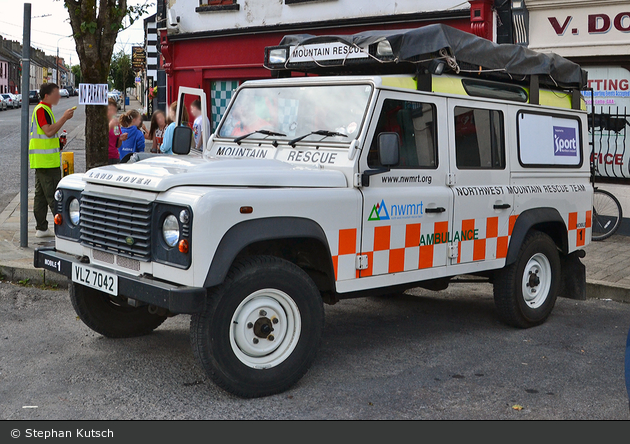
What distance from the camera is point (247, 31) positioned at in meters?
16.1

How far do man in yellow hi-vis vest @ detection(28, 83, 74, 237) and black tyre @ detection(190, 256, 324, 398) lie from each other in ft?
17.3

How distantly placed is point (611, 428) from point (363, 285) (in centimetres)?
174

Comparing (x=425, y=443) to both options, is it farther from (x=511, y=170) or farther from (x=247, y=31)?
(x=247, y=31)

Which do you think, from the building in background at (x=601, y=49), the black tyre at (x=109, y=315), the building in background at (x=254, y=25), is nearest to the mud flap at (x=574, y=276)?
the black tyre at (x=109, y=315)

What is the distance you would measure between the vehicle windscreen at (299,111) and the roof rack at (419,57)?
13.4 inches

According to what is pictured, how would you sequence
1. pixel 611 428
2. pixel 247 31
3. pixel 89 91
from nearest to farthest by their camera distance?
pixel 611 428, pixel 89 91, pixel 247 31

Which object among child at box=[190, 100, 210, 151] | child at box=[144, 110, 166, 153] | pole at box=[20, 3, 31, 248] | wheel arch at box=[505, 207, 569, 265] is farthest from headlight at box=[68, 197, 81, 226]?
child at box=[144, 110, 166, 153]

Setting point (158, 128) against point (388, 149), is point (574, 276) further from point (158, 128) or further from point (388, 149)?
point (158, 128)

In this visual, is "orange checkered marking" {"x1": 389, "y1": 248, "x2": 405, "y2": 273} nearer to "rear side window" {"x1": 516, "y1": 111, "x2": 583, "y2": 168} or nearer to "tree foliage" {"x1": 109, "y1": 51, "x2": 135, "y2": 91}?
"rear side window" {"x1": 516, "y1": 111, "x2": 583, "y2": 168}

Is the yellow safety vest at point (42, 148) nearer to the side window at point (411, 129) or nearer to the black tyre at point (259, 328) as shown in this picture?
the side window at point (411, 129)

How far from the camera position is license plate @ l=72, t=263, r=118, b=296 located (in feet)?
14.9

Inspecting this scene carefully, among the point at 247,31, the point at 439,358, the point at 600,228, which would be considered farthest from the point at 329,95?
the point at 247,31

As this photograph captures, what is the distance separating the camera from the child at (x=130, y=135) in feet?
36.2

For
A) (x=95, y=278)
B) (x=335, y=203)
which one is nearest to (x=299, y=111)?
(x=335, y=203)
